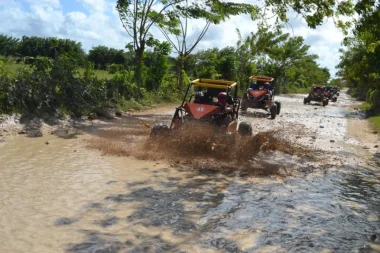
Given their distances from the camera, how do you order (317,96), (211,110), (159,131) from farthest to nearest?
Answer: (317,96) → (211,110) → (159,131)

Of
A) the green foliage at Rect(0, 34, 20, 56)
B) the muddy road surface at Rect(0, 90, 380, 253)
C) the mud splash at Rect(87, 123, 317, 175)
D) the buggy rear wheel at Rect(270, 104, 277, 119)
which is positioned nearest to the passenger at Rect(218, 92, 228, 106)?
the mud splash at Rect(87, 123, 317, 175)

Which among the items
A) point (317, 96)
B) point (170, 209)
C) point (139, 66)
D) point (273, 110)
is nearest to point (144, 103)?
point (139, 66)

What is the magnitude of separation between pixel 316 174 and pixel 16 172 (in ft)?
18.3

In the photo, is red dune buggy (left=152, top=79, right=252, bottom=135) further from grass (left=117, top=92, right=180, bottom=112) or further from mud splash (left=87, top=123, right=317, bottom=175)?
grass (left=117, top=92, right=180, bottom=112)

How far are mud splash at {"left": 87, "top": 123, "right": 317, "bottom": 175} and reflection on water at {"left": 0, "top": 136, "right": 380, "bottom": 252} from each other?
536 millimetres

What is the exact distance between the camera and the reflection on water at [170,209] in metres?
4.60

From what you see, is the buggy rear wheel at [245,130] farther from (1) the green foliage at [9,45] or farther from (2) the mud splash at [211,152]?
(1) the green foliage at [9,45]

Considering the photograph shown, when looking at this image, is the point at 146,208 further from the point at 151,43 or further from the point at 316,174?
the point at 151,43

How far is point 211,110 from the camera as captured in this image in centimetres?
1001

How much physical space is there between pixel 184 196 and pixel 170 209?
659 mm

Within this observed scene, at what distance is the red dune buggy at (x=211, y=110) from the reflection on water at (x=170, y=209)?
1888 millimetres

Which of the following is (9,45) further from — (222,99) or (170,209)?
(170,209)

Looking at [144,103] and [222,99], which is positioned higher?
[222,99]

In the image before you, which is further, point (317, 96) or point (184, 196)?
point (317, 96)
